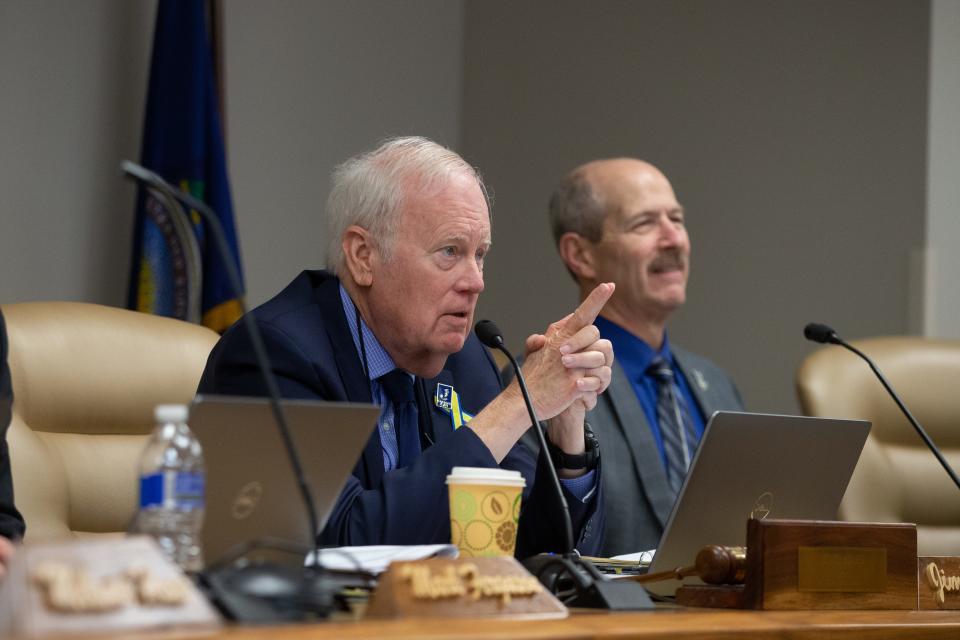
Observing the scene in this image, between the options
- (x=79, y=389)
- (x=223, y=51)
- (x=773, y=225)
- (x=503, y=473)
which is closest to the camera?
(x=503, y=473)

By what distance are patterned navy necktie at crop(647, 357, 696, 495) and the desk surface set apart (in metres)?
1.45

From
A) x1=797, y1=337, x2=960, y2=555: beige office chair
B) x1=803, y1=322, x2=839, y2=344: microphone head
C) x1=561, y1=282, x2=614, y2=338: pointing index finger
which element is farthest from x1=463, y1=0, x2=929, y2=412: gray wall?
x1=561, y1=282, x2=614, y2=338: pointing index finger

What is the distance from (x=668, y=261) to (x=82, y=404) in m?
1.79

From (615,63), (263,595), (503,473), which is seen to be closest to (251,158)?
(615,63)

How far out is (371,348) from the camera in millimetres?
2115

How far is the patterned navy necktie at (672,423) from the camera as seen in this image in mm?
3008

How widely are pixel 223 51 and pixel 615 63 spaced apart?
1.58 metres

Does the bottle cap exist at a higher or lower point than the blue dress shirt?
higher

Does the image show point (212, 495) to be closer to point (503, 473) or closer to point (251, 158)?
point (503, 473)

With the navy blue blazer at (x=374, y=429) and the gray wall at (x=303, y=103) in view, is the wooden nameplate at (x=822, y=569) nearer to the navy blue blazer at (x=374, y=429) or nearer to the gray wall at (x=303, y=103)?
the navy blue blazer at (x=374, y=429)

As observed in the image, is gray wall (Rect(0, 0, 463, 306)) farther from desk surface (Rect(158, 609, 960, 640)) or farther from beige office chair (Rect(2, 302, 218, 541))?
desk surface (Rect(158, 609, 960, 640))

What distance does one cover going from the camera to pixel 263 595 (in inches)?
39.9

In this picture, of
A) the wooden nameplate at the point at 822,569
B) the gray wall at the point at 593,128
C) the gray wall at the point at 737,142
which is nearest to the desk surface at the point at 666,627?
the wooden nameplate at the point at 822,569

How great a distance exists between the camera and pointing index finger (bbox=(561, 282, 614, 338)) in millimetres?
1955
